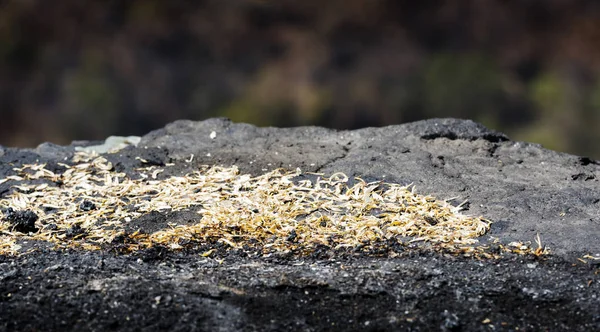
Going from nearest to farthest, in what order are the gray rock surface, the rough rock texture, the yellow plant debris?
the rough rock texture → the yellow plant debris → the gray rock surface

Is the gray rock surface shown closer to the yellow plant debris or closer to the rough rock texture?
the rough rock texture

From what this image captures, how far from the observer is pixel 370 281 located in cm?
352

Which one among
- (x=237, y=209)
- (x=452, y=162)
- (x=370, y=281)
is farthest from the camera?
(x=452, y=162)

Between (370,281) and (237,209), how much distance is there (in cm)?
127


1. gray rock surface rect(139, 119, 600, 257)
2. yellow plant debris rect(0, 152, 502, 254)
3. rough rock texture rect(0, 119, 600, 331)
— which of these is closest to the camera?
rough rock texture rect(0, 119, 600, 331)

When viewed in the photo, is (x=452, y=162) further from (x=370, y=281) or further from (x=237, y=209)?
(x=370, y=281)

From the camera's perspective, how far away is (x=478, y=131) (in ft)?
19.3

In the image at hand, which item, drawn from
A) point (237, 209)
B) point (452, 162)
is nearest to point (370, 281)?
point (237, 209)

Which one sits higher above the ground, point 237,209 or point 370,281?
point 237,209

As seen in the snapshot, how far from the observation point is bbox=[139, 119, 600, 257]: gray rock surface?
4352 millimetres

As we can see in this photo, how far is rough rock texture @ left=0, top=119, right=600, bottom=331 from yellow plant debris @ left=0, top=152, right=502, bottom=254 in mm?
157

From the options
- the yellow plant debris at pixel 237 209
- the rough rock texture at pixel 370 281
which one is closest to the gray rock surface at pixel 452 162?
the rough rock texture at pixel 370 281

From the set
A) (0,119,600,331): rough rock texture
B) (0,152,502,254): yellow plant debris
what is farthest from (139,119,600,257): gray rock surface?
(0,152,502,254): yellow plant debris

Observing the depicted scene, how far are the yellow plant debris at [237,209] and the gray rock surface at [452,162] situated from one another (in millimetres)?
195
